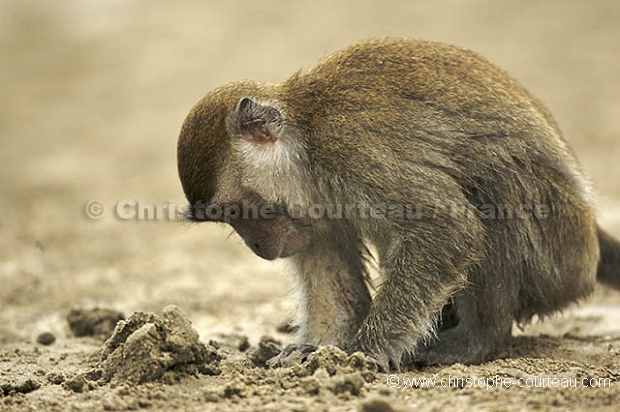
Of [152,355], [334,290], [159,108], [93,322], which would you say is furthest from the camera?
[159,108]

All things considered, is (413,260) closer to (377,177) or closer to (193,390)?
(377,177)

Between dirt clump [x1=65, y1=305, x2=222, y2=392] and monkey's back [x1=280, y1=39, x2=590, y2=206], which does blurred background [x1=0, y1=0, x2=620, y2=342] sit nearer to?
dirt clump [x1=65, y1=305, x2=222, y2=392]

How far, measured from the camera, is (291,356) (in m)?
5.23

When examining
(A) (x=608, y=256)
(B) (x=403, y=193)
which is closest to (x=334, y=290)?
(B) (x=403, y=193)

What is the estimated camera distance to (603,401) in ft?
14.1

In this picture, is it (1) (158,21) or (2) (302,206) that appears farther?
(1) (158,21)

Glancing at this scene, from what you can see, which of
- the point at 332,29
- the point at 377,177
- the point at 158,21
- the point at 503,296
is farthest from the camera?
the point at 158,21

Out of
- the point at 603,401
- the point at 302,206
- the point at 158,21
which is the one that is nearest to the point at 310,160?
the point at 302,206

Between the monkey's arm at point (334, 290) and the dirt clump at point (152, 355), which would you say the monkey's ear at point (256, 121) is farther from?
the dirt clump at point (152, 355)

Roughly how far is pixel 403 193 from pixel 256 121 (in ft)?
3.21

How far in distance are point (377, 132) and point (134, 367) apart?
1.97 meters

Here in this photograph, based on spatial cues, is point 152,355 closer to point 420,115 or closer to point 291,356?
point 291,356

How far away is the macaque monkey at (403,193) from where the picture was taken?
518 cm

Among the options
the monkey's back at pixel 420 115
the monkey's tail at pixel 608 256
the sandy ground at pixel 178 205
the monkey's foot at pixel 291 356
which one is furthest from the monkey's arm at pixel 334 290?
the monkey's tail at pixel 608 256
